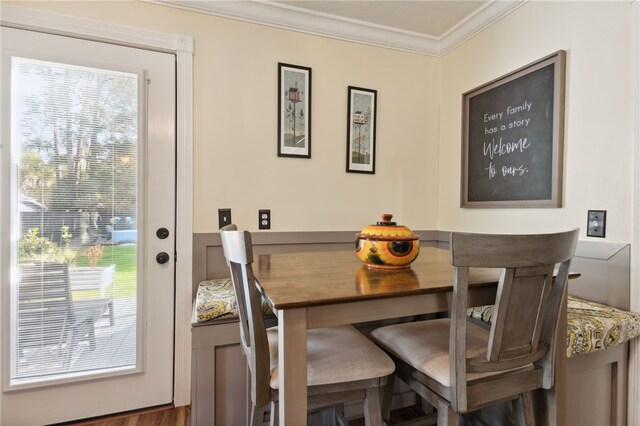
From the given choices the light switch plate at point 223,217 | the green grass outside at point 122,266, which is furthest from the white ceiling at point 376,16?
the green grass outside at point 122,266

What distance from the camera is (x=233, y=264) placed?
1.05m

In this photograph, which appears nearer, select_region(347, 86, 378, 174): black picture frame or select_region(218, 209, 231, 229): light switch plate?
select_region(218, 209, 231, 229): light switch plate

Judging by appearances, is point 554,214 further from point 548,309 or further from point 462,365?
point 462,365

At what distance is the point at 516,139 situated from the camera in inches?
73.0

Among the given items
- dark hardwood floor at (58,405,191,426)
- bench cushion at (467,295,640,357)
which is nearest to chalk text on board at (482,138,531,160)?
bench cushion at (467,295,640,357)

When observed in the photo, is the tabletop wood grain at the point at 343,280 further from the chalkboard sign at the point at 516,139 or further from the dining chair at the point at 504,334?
the chalkboard sign at the point at 516,139

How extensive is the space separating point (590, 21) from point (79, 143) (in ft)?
8.73

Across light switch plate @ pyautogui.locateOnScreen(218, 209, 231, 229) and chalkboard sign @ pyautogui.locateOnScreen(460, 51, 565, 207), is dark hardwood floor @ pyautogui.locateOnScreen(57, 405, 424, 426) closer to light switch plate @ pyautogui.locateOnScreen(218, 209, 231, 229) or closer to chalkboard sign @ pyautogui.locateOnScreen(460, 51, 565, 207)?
light switch plate @ pyautogui.locateOnScreen(218, 209, 231, 229)

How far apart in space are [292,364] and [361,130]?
1.78 meters

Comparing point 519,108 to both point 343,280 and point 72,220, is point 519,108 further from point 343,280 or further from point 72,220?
point 72,220

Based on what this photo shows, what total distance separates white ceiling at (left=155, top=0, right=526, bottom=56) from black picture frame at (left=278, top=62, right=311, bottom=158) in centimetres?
31

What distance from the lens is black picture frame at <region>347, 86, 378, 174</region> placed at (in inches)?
87.7

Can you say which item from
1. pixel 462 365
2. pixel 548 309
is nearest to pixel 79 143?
pixel 462 365

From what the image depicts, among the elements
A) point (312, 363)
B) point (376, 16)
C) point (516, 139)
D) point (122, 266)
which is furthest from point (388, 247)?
point (376, 16)
